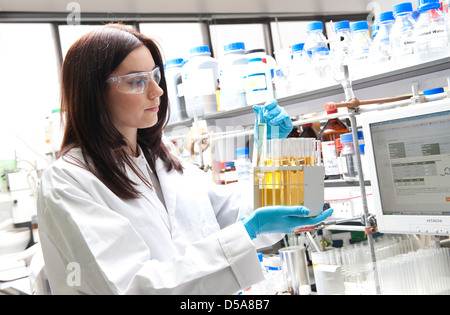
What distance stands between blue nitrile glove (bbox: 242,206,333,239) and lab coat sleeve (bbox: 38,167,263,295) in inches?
2.5

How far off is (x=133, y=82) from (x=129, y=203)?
357 mm

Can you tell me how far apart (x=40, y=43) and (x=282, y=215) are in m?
4.34

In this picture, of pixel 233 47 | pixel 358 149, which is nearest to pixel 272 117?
pixel 358 149

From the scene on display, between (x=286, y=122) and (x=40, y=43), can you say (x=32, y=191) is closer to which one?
(x=40, y=43)

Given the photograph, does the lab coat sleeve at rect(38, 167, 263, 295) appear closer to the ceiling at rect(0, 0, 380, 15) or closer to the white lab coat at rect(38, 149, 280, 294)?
the white lab coat at rect(38, 149, 280, 294)

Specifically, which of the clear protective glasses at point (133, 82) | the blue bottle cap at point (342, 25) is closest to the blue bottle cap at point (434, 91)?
the blue bottle cap at point (342, 25)

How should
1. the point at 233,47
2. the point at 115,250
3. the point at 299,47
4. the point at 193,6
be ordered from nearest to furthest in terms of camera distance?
the point at 115,250
the point at 299,47
the point at 233,47
the point at 193,6

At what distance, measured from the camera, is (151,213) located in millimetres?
1374

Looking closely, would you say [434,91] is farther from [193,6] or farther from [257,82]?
[193,6]

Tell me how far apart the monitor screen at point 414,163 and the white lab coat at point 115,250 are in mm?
535

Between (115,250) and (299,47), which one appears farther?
(299,47)

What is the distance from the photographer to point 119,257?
45.1 inches

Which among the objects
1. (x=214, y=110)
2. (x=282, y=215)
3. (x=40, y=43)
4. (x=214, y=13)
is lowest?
(x=282, y=215)
